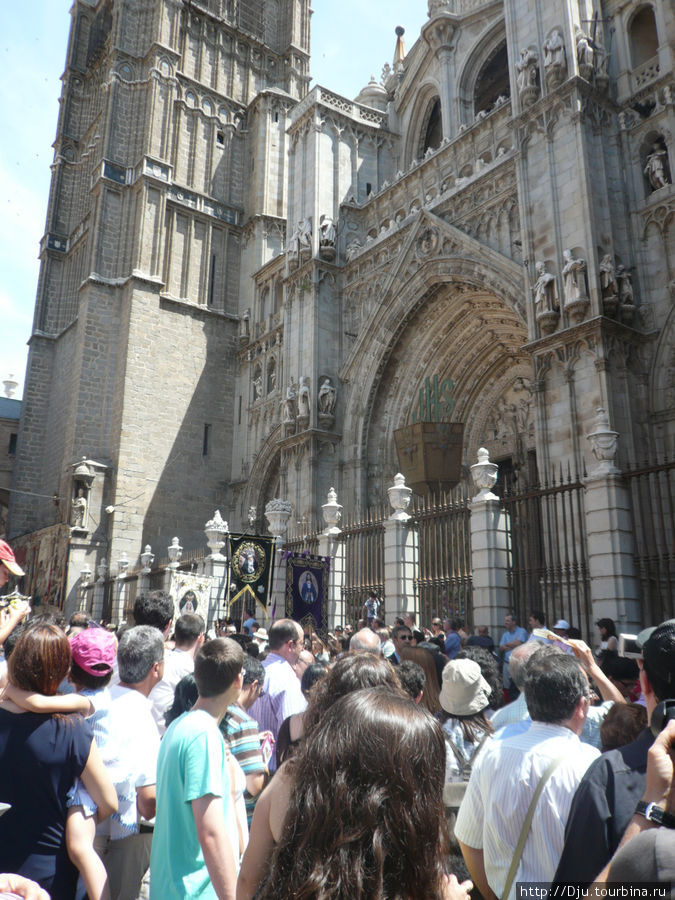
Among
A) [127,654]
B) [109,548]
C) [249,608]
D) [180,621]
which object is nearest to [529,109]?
[249,608]

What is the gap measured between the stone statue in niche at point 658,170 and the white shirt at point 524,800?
553 inches

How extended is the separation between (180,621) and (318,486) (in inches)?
587

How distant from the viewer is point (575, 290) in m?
13.3

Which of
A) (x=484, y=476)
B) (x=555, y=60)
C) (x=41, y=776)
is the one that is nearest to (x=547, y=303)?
(x=484, y=476)

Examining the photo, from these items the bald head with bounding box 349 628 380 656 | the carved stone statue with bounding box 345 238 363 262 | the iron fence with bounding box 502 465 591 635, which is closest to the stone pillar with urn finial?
the iron fence with bounding box 502 465 591 635

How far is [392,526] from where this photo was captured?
40.8ft

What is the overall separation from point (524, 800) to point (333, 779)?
1.43 meters

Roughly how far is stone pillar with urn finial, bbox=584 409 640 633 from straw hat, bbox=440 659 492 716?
7245 millimetres

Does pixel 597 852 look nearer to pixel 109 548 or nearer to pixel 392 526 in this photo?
pixel 392 526

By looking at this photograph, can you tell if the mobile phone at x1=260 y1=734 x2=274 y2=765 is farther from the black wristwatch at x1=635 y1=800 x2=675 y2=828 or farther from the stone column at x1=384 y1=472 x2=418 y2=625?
the stone column at x1=384 y1=472 x2=418 y2=625

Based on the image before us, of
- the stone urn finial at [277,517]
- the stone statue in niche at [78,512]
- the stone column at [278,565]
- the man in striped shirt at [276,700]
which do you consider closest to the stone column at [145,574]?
the stone statue in niche at [78,512]

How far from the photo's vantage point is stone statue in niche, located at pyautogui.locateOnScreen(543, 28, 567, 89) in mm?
14617

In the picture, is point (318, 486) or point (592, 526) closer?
point (592, 526)

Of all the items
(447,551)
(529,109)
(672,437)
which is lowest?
(447,551)
